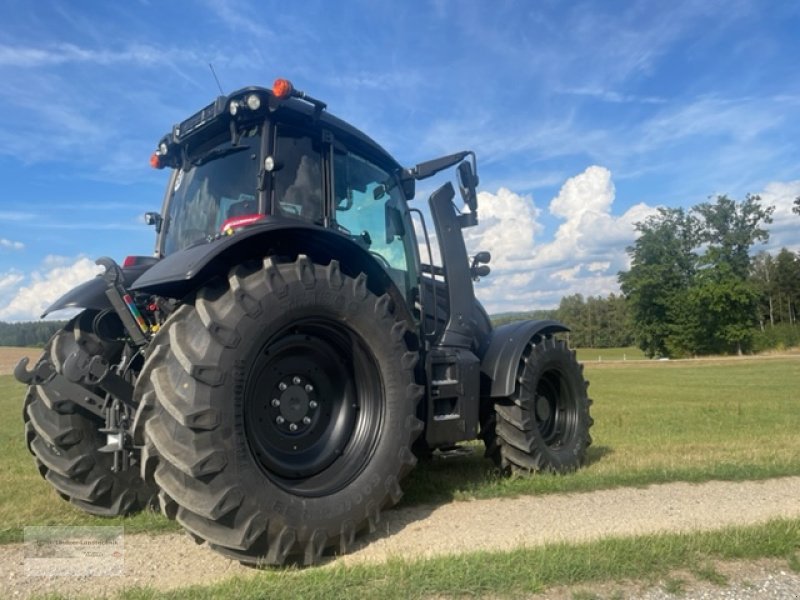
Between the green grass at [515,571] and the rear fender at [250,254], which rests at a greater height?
the rear fender at [250,254]

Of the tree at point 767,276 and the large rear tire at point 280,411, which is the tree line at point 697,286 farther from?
the large rear tire at point 280,411

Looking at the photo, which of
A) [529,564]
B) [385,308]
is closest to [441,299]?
[385,308]

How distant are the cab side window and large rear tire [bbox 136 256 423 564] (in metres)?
0.74

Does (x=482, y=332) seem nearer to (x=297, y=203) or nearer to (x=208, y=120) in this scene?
(x=297, y=203)

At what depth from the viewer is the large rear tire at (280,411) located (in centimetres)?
338

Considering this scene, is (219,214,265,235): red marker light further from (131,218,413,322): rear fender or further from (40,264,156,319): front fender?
(40,264,156,319): front fender

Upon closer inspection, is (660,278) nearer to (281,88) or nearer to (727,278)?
(727,278)

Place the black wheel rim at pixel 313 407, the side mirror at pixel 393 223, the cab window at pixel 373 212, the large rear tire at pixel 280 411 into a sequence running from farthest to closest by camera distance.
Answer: the side mirror at pixel 393 223
the cab window at pixel 373 212
the black wheel rim at pixel 313 407
the large rear tire at pixel 280 411

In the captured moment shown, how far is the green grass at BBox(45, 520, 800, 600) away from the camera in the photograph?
122 inches

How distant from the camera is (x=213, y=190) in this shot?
4797 millimetres

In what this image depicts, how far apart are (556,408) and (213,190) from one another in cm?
409

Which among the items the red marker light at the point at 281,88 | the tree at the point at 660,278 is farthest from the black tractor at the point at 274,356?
the tree at the point at 660,278

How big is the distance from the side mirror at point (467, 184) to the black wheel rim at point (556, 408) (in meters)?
1.90

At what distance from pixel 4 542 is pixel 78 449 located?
2.41 ft
